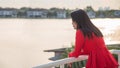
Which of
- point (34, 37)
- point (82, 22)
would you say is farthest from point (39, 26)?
point (82, 22)

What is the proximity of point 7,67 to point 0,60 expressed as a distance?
189 millimetres

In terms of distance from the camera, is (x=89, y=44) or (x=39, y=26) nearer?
(x=89, y=44)

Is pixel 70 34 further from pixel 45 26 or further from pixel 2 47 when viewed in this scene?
pixel 2 47

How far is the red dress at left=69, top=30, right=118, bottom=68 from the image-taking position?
2.49 meters

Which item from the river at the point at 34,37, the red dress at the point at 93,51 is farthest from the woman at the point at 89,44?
the river at the point at 34,37

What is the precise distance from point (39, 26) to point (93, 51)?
3907 mm

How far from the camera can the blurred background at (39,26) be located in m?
5.87

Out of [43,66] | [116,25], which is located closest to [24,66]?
[116,25]

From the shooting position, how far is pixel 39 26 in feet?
21.0

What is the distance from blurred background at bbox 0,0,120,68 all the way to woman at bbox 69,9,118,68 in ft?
9.96

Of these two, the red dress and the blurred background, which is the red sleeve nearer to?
the red dress

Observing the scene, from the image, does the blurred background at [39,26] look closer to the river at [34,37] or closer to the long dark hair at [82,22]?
the river at [34,37]

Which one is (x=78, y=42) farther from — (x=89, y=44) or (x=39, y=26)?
(x=39, y=26)

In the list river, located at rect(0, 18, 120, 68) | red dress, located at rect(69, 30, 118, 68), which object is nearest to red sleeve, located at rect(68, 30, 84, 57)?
red dress, located at rect(69, 30, 118, 68)
